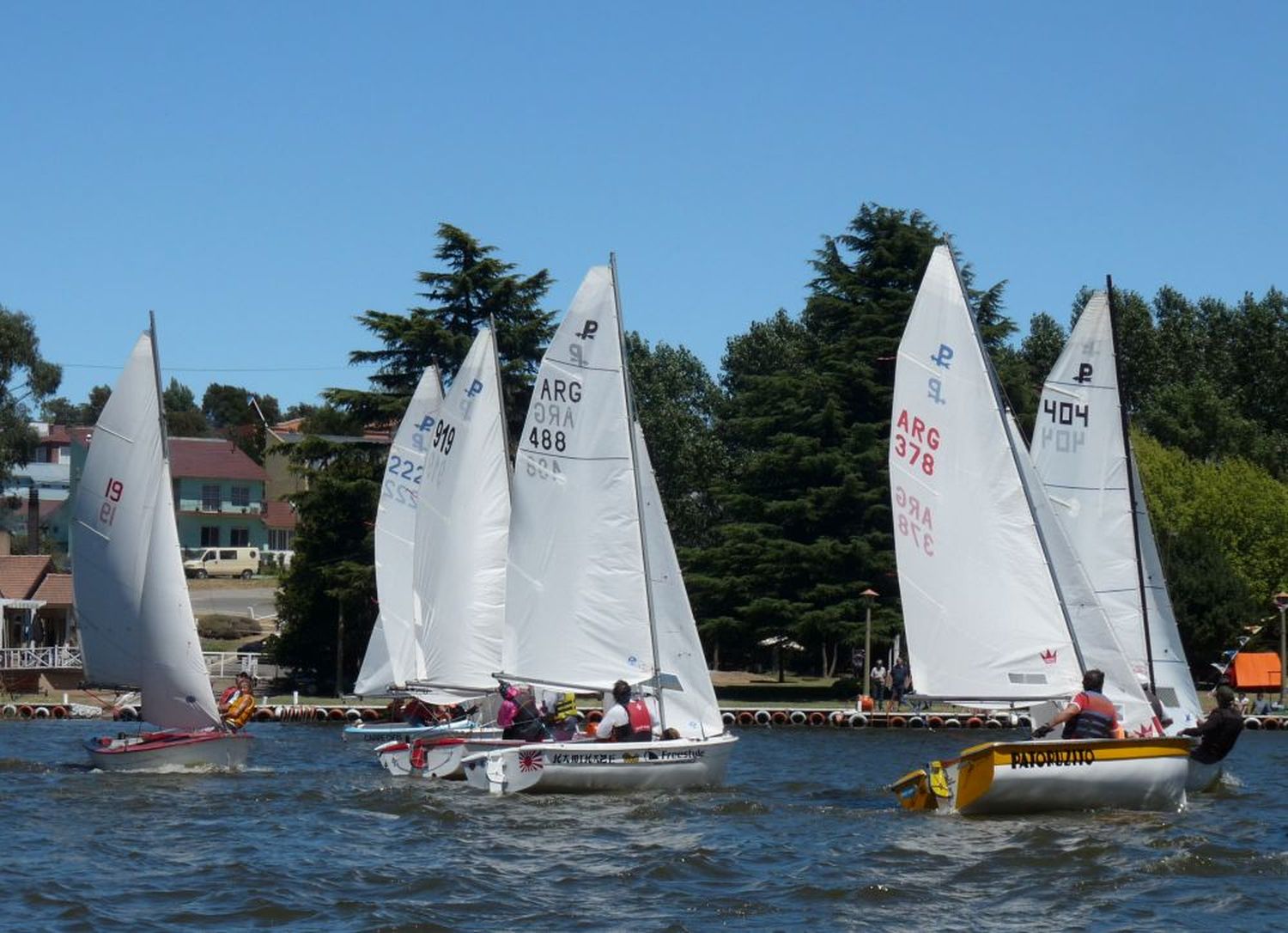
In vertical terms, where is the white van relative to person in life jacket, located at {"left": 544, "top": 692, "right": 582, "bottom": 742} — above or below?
above

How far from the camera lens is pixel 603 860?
66.0 ft

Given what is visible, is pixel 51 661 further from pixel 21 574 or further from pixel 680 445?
pixel 680 445

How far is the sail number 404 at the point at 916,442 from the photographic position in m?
24.1

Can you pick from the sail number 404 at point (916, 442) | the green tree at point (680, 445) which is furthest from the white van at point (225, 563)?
the sail number 404 at point (916, 442)

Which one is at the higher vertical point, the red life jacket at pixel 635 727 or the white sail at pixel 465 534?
the white sail at pixel 465 534

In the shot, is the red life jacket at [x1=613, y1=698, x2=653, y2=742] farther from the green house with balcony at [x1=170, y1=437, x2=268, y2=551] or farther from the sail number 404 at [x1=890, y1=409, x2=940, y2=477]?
the green house with balcony at [x1=170, y1=437, x2=268, y2=551]

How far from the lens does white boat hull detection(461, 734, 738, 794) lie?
24922mm

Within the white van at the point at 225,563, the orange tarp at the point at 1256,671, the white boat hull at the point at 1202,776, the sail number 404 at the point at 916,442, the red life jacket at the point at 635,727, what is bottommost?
the white boat hull at the point at 1202,776

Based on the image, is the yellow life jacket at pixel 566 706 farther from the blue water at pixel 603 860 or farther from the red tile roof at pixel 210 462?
the red tile roof at pixel 210 462

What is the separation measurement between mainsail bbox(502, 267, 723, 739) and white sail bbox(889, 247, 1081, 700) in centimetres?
423

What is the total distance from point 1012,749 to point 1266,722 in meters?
23.3

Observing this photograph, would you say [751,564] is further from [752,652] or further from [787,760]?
[787,760]

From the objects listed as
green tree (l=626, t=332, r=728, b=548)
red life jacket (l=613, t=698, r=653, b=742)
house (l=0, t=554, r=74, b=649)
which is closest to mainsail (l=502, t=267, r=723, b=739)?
red life jacket (l=613, t=698, r=653, b=742)

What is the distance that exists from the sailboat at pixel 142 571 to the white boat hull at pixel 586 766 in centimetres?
538
